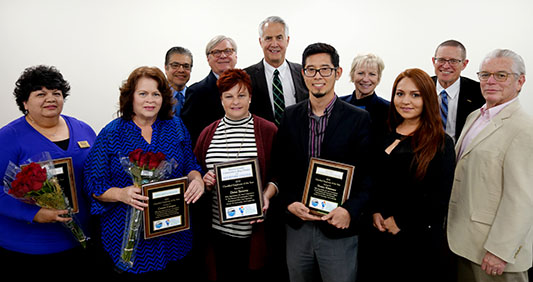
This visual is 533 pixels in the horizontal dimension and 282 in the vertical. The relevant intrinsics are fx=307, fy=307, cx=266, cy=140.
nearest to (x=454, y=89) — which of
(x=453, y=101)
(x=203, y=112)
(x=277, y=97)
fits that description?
(x=453, y=101)

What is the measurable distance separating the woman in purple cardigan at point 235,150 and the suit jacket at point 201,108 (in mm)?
625

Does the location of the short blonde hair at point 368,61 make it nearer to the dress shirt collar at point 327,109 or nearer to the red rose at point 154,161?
the dress shirt collar at point 327,109

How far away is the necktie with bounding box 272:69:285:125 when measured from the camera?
2.83 meters

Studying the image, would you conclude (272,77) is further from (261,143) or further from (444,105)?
(444,105)

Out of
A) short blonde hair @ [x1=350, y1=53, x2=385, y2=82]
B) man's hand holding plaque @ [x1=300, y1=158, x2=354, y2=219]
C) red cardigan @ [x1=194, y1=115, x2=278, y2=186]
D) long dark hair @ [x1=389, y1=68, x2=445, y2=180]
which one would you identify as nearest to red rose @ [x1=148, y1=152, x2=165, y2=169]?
red cardigan @ [x1=194, y1=115, x2=278, y2=186]

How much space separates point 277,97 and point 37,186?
1922 mm

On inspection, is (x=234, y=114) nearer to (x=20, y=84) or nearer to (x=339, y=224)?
(x=339, y=224)

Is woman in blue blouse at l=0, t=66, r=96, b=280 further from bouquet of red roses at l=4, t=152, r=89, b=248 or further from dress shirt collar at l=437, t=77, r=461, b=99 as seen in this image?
dress shirt collar at l=437, t=77, r=461, b=99

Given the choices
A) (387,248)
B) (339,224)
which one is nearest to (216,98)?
(339,224)

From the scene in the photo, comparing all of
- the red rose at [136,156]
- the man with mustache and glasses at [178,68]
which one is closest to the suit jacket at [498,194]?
the red rose at [136,156]

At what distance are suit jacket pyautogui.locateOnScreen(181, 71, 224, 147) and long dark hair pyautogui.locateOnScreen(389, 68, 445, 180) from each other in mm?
1579

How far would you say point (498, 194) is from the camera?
1.89 m

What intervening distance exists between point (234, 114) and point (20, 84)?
1.44 m

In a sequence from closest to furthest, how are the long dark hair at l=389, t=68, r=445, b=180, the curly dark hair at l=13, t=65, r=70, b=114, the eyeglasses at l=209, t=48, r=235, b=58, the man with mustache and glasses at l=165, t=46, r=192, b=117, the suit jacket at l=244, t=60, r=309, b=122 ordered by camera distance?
the long dark hair at l=389, t=68, r=445, b=180 → the curly dark hair at l=13, t=65, r=70, b=114 → the suit jacket at l=244, t=60, r=309, b=122 → the eyeglasses at l=209, t=48, r=235, b=58 → the man with mustache and glasses at l=165, t=46, r=192, b=117
